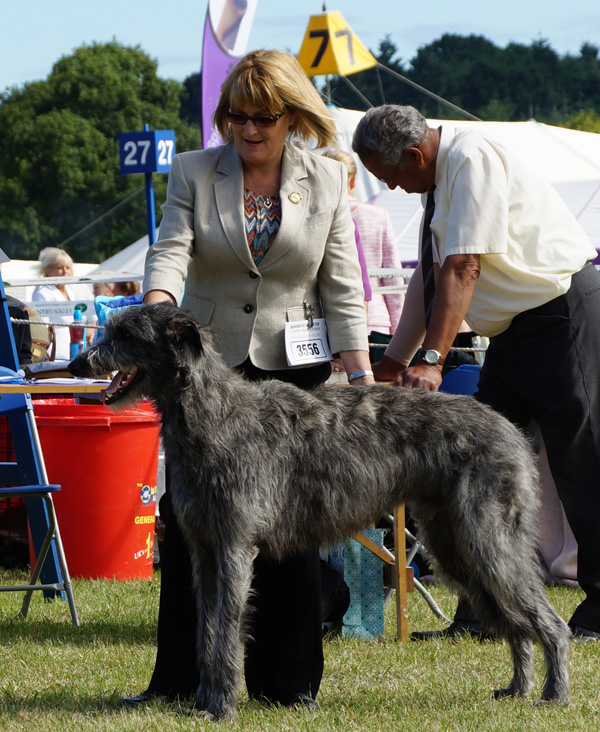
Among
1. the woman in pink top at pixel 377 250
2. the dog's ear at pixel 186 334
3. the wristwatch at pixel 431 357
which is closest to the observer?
the dog's ear at pixel 186 334

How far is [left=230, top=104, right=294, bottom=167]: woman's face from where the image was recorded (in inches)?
141

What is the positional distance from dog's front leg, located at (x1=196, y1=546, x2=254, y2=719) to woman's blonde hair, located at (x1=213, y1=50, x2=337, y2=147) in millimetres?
1525

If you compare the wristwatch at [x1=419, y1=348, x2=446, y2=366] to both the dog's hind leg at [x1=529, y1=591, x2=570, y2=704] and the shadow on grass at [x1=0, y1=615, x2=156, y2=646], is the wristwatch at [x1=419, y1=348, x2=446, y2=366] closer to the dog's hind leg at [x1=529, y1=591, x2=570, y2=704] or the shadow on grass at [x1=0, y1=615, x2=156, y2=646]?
the dog's hind leg at [x1=529, y1=591, x2=570, y2=704]

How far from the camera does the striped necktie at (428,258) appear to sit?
4488mm

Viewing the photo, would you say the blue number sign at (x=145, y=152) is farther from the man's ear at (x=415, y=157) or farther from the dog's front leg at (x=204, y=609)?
the dog's front leg at (x=204, y=609)

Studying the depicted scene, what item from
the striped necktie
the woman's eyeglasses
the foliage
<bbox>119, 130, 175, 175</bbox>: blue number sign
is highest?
the foliage

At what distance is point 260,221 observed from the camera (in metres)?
3.71

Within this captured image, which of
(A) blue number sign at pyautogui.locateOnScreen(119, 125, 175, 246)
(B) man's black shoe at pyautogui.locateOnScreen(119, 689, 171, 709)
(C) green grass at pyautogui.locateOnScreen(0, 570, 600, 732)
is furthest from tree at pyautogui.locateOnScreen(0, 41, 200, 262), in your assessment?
(B) man's black shoe at pyautogui.locateOnScreen(119, 689, 171, 709)

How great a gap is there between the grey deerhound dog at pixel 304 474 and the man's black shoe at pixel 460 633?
1061 mm

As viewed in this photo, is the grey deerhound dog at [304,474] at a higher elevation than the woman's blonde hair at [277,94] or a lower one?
lower

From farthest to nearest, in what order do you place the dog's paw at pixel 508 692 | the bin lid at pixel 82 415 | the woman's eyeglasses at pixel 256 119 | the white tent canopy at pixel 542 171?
the white tent canopy at pixel 542 171 → the bin lid at pixel 82 415 → the dog's paw at pixel 508 692 → the woman's eyeglasses at pixel 256 119

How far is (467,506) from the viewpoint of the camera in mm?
3592

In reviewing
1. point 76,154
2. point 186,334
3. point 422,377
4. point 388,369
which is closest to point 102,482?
point 388,369

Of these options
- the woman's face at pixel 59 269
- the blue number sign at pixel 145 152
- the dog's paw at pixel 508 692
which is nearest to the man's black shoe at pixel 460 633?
the dog's paw at pixel 508 692
